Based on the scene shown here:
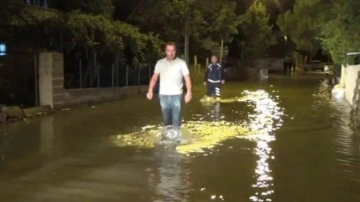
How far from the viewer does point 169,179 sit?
8.09m

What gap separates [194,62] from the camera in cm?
3888

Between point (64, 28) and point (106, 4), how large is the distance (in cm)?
540

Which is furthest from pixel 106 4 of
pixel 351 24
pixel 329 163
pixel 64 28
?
pixel 329 163

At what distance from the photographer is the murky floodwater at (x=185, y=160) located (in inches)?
292

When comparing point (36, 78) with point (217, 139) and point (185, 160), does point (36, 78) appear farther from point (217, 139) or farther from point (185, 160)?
point (185, 160)

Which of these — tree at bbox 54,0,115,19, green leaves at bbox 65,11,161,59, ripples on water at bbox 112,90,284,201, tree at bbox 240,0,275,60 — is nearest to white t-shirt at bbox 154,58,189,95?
ripples on water at bbox 112,90,284,201

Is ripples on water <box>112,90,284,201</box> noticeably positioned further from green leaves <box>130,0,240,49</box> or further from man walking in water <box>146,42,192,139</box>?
green leaves <box>130,0,240,49</box>

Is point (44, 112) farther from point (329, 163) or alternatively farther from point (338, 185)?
point (338, 185)

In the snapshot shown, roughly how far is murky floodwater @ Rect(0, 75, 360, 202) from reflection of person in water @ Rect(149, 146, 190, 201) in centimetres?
1

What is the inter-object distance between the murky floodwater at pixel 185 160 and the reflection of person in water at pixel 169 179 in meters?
0.01

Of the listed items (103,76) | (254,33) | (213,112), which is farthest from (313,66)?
(213,112)

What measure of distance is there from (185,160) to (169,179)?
132cm

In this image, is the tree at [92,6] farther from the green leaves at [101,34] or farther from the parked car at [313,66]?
the parked car at [313,66]

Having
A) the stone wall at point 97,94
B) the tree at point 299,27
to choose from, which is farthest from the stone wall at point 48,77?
the tree at point 299,27
